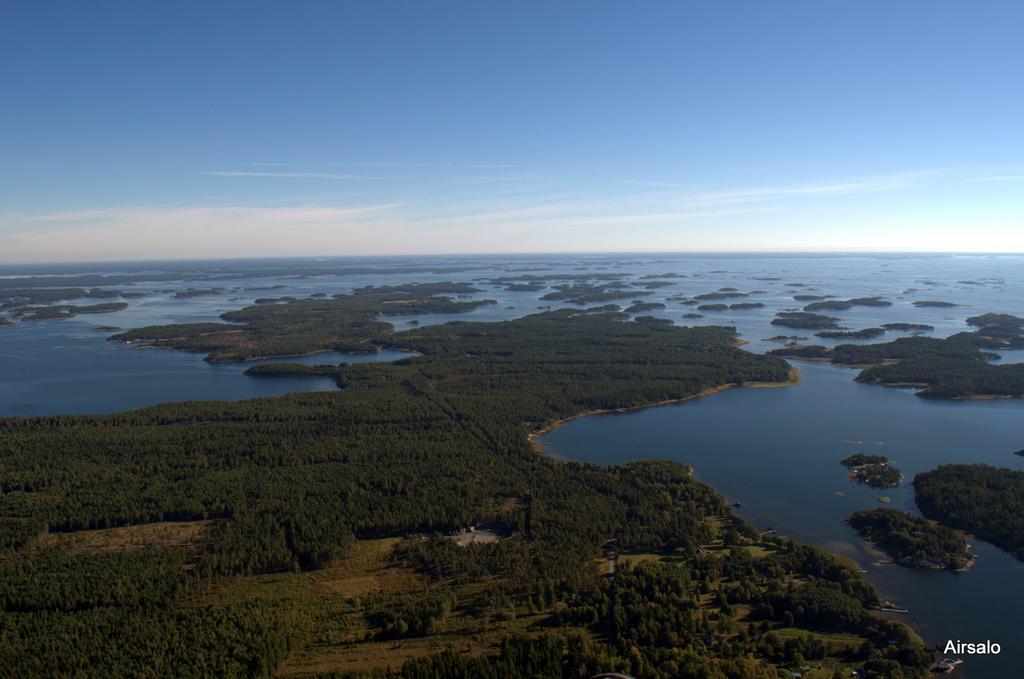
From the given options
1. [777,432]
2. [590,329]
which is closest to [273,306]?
[590,329]

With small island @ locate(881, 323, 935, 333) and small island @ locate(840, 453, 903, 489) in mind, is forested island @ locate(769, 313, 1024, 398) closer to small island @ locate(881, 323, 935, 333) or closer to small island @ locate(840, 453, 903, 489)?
small island @ locate(881, 323, 935, 333)

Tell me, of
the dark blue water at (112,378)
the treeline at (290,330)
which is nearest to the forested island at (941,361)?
the dark blue water at (112,378)

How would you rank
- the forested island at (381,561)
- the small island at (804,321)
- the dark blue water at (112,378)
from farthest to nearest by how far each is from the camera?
1. the small island at (804,321)
2. the dark blue water at (112,378)
3. the forested island at (381,561)

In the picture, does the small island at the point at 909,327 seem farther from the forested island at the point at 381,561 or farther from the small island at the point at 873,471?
the forested island at the point at 381,561

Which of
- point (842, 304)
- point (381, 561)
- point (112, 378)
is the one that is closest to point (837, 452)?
point (381, 561)

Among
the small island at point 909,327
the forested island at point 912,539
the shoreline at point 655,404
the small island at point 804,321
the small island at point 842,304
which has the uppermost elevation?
the small island at point 842,304

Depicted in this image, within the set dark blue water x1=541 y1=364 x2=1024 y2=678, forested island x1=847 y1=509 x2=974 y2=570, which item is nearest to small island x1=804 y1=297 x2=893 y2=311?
dark blue water x1=541 y1=364 x2=1024 y2=678
